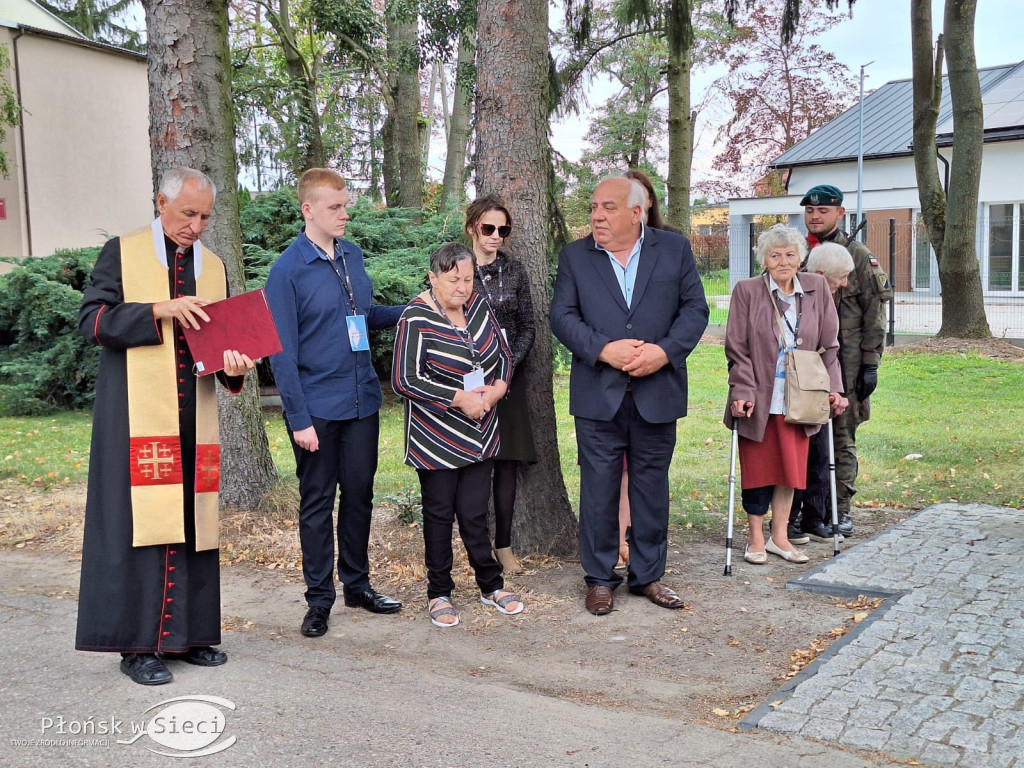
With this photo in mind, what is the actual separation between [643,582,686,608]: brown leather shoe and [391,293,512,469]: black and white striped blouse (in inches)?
46.3

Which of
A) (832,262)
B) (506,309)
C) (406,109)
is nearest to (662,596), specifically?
(506,309)

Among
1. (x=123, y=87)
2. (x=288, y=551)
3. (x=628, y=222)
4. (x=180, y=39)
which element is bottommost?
(x=288, y=551)

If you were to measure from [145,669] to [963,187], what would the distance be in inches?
643

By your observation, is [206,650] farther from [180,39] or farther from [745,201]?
[745,201]

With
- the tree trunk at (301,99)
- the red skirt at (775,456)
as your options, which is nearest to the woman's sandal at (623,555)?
the red skirt at (775,456)

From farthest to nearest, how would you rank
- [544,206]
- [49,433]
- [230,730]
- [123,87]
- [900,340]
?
[123,87], [900,340], [49,433], [544,206], [230,730]

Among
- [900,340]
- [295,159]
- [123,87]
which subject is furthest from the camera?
[123,87]

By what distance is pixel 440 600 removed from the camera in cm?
540

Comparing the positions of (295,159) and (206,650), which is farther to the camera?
(295,159)

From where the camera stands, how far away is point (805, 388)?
6.22m

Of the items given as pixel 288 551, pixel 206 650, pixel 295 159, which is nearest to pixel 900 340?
pixel 295 159

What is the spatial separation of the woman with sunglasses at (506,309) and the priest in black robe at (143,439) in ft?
5.43

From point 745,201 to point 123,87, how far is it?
1940cm

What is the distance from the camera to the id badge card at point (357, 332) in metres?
5.12
